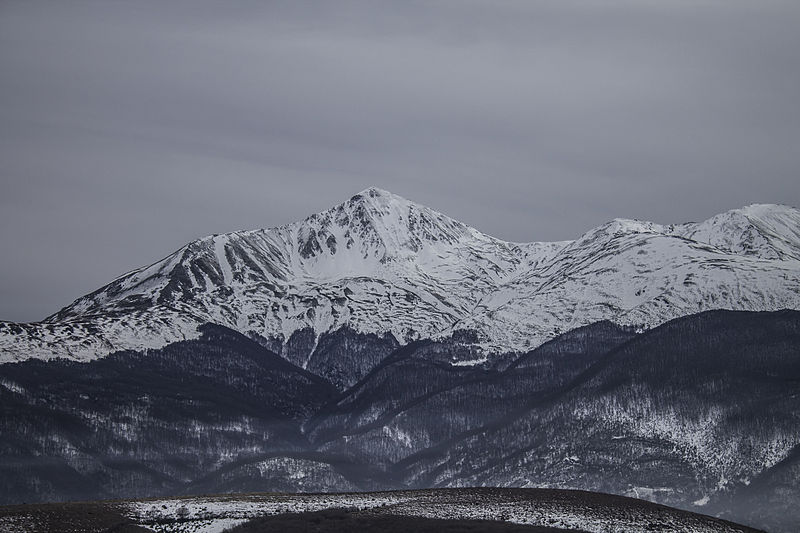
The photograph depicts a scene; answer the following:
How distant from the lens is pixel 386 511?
172375 millimetres

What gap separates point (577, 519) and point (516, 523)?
9082 millimetres

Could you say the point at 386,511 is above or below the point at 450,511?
above

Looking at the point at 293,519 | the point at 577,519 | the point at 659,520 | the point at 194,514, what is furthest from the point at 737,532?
the point at 194,514

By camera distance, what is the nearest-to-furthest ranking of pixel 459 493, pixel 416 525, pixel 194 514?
pixel 416 525 < pixel 194 514 < pixel 459 493

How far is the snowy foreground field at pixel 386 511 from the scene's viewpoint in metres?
166

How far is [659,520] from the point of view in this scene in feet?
559

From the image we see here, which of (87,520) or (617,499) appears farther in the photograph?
(617,499)

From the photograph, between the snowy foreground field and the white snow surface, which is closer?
the snowy foreground field

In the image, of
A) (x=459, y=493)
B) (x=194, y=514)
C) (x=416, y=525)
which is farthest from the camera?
(x=459, y=493)

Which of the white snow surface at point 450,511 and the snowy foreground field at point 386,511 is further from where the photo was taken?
the white snow surface at point 450,511

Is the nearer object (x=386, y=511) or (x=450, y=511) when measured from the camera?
(x=450, y=511)

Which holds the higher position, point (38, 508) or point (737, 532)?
point (38, 508)

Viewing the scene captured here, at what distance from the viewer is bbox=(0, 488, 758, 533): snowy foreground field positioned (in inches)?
6516

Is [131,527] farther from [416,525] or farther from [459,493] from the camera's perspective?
[459,493]
